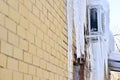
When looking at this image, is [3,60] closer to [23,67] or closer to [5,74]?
[5,74]

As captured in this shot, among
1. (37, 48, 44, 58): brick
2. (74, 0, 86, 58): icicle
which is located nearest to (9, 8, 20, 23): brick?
(37, 48, 44, 58): brick

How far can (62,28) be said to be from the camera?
380cm

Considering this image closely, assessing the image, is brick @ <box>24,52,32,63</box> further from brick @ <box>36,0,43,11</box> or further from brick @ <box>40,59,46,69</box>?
brick @ <box>36,0,43,11</box>

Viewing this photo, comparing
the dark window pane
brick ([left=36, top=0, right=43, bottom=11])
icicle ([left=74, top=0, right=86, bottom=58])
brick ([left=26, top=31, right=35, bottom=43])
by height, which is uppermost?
the dark window pane

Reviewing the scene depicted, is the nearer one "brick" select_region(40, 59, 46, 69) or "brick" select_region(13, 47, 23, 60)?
"brick" select_region(13, 47, 23, 60)

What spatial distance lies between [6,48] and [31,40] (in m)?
0.51

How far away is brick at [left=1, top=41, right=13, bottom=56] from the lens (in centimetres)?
193

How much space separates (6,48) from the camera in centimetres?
199

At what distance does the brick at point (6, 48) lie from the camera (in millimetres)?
1934

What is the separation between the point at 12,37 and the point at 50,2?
1.19 meters

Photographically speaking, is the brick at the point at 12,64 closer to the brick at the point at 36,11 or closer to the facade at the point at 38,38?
the facade at the point at 38,38

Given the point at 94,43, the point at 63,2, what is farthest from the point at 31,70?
the point at 94,43

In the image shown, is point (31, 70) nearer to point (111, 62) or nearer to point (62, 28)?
point (62, 28)

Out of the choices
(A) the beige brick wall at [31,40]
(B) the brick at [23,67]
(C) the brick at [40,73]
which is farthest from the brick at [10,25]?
(C) the brick at [40,73]
